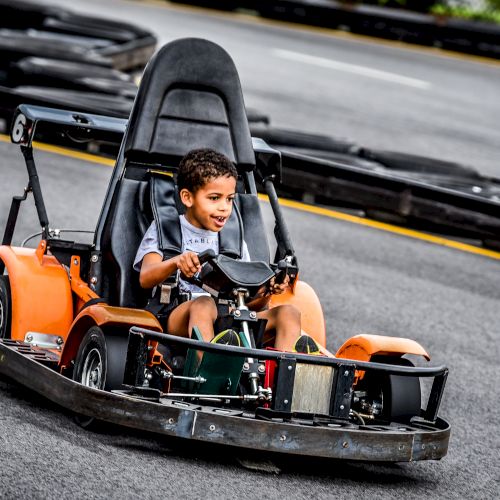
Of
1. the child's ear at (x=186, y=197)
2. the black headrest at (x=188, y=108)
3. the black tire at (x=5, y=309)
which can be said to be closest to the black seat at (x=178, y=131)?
the black headrest at (x=188, y=108)

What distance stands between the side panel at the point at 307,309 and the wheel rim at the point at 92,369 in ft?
3.83

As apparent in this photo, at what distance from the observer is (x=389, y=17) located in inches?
905

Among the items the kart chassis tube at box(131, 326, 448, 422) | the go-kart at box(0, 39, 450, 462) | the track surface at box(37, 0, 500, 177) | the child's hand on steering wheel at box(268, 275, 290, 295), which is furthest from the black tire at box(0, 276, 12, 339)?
the track surface at box(37, 0, 500, 177)

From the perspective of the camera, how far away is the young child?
5.14 metres

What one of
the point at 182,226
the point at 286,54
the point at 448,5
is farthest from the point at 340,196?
the point at 448,5

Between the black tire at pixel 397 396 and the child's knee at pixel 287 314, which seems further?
the child's knee at pixel 287 314

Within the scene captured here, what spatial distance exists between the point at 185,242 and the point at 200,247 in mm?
80

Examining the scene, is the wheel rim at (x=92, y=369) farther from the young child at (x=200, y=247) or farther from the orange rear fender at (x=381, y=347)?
the orange rear fender at (x=381, y=347)

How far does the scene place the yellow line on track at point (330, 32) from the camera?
2269 centimetres

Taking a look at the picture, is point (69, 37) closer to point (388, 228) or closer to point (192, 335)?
point (388, 228)

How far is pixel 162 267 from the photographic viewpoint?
17.3 ft

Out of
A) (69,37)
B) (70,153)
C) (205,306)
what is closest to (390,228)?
(70,153)

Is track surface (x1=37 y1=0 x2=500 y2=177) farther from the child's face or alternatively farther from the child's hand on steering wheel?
the child's hand on steering wheel

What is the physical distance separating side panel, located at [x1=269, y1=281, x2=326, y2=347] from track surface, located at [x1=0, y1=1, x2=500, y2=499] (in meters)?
0.77
